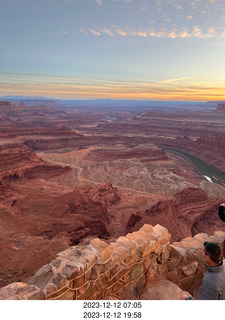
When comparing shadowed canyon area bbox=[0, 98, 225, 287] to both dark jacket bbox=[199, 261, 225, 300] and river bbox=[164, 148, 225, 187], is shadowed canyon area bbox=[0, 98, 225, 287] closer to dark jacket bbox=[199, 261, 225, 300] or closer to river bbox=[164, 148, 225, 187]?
river bbox=[164, 148, 225, 187]

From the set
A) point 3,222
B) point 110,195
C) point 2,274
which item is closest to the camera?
point 2,274

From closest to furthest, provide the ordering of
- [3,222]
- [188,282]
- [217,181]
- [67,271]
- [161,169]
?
[67,271], [188,282], [3,222], [217,181], [161,169]

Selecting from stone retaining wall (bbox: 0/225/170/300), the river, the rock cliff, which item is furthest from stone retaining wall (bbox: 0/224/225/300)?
the river

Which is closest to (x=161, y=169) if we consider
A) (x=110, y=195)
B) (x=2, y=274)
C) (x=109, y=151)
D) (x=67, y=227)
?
(x=109, y=151)

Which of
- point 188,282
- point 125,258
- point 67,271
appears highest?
point 67,271

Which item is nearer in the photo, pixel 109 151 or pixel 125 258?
pixel 125 258

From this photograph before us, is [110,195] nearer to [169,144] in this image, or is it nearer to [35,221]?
[35,221]
